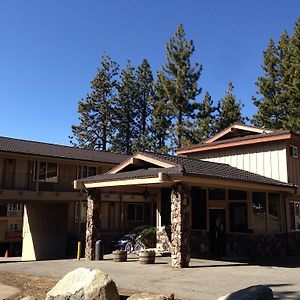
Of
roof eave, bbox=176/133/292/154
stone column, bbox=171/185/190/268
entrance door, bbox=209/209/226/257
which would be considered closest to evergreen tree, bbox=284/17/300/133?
roof eave, bbox=176/133/292/154

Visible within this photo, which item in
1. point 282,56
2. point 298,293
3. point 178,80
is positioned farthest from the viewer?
point 178,80

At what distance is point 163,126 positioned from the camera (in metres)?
45.8

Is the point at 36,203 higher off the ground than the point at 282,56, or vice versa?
the point at 282,56

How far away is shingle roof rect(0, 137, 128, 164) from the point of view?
30094 millimetres

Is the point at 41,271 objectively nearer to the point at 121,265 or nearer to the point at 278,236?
the point at 121,265

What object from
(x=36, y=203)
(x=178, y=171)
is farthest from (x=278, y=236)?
(x=36, y=203)

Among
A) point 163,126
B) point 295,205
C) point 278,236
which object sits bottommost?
point 278,236

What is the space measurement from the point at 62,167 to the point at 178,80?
668 inches

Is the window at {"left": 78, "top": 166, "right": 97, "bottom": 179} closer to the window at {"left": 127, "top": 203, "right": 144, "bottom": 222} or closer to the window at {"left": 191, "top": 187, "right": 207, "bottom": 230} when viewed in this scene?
the window at {"left": 127, "top": 203, "right": 144, "bottom": 222}

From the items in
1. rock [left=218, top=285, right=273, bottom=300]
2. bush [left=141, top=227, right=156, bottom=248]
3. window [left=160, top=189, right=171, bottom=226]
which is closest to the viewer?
rock [left=218, top=285, right=273, bottom=300]

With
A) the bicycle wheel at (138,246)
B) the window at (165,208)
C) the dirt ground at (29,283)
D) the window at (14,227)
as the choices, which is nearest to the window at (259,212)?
the window at (165,208)

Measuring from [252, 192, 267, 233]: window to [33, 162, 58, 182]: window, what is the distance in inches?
701

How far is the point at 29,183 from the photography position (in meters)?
30.2

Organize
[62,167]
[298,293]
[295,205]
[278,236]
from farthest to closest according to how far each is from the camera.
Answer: [62,167] → [295,205] → [278,236] → [298,293]
